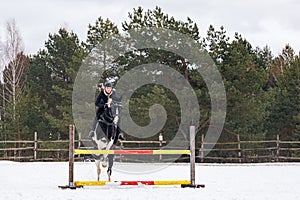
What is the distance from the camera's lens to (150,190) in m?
10.3

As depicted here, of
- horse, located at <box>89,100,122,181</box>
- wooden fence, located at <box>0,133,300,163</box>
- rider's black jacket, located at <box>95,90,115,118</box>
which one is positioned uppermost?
rider's black jacket, located at <box>95,90,115,118</box>

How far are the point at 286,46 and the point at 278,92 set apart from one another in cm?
1537

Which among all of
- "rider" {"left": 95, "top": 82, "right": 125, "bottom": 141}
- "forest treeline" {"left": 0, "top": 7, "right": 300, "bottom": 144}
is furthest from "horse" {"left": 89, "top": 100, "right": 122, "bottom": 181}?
"forest treeline" {"left": 0, "top": 7, "right": 300, "bottom": 144}

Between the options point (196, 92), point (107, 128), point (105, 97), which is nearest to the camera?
point (105, 97)

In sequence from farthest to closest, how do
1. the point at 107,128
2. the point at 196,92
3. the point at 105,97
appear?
the point at 196,92, the point at 107,128, the point at 105,97

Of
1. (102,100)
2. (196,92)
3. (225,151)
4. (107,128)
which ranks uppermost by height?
(196,92)

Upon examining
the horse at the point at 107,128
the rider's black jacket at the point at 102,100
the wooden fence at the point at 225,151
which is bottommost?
the wooden fence at the point at 225,151

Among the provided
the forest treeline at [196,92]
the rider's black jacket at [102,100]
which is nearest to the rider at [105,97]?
the rider's black jacket at [102,100]

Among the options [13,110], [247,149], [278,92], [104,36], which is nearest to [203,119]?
[247,149]

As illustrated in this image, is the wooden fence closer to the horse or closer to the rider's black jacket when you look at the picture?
the horse

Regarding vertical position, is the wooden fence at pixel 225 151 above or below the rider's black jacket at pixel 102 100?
below

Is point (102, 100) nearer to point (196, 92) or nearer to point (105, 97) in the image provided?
point (105, 97)

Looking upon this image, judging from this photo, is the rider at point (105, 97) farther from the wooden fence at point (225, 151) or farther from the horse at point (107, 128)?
the wooden fence at point (225, 151)

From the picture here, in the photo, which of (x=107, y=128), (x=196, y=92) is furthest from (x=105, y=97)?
(x=196, y=92)
